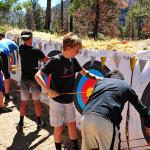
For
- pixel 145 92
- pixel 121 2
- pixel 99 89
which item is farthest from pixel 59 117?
pixel 121 2

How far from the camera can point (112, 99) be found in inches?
155

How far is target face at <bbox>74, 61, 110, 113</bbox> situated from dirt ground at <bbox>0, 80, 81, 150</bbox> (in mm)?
603

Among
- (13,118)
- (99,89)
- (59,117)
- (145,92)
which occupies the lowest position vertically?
(13,118)

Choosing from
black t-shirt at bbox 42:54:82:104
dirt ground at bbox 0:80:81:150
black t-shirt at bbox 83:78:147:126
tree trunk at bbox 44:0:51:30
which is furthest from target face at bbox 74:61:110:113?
tree trunk at bbox 44:0:51:30

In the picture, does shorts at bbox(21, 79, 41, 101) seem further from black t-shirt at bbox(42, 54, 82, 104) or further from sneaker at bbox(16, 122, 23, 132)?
black t-shirt at bbox(42, 54, 82, 104)

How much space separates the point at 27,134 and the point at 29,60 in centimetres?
129

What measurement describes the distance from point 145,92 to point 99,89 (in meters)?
1.61

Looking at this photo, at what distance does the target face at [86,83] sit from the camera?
21.8 feet

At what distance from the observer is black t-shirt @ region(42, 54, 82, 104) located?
527cm

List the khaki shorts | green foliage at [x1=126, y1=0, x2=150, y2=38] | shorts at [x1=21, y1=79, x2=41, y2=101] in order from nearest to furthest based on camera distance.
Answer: the khaki shorts < shorts at [x1=21, y1=79, x2=41, y2=101] < green foliage at [x1=126, y1=0, x2=150, y2=38]

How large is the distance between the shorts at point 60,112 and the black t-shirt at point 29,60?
5.52 ft

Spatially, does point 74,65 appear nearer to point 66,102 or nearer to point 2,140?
point 66,102

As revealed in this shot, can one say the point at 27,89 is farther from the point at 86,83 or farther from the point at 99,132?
the point at 99,132

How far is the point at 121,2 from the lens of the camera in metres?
36.6
